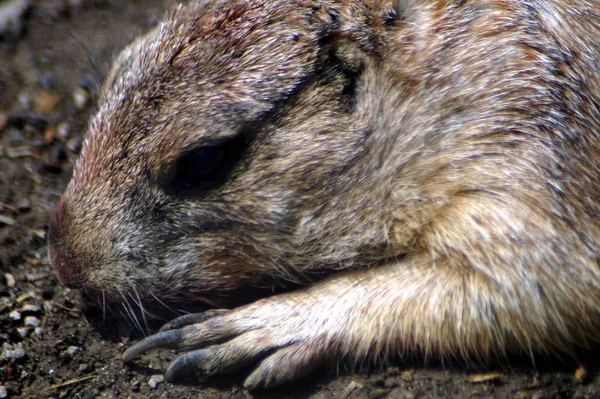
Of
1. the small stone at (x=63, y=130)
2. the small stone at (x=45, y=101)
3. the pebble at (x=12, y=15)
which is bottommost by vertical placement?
the small stone at (x=63, y=130)

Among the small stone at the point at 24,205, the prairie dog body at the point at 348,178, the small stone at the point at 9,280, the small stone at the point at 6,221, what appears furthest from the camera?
the small stone at the point at 24,205

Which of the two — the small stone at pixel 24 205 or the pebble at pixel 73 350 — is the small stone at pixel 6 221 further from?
the pebble at pixel 73 350

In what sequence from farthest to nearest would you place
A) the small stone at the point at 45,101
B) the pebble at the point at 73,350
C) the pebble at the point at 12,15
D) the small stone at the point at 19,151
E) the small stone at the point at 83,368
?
the pebble at the point at 12,15 → the small stone at the point at 45,101 → the small stone at the point at 19,151 → the pebble at the point at 73,350 → the small stone at the point at 83,368

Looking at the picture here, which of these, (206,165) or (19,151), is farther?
(19,151)

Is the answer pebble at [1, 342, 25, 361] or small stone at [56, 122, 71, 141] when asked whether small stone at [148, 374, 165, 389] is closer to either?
pebble at [1, 342, 25, 361]

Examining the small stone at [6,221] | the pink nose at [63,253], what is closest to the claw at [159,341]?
the pink nose at [63,253]

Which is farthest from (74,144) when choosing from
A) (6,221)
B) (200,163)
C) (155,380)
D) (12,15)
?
(155,380)

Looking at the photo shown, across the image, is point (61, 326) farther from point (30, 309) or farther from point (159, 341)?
point (159, 341)
